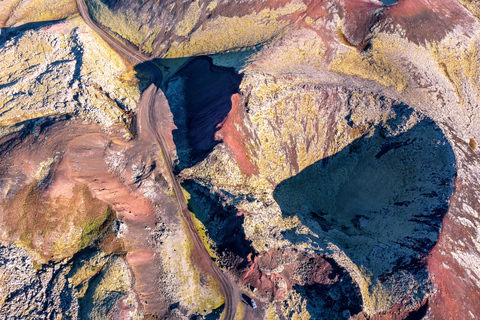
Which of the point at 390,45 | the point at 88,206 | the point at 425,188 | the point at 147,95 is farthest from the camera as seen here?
the point at 390,45

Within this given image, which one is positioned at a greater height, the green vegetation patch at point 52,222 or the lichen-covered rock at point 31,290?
the green vegetation patch at point 52,222

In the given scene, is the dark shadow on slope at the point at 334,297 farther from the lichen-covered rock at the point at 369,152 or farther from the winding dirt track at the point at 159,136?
the winding dirt track at the point at 159,136

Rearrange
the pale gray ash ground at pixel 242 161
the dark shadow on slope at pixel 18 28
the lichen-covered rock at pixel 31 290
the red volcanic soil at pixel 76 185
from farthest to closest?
1. the dark shadow on slope at pixel 18 28
2. the red volcanic soil at pixel 76 185
3. the pale gray ash ground at pixel 242 161
4. the lichen-covered rock at pixel 31 290

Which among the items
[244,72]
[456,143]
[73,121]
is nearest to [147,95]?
[73,121]

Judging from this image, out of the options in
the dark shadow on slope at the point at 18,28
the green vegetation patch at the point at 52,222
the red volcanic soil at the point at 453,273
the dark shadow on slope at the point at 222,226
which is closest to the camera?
the red volcanic soil at the point at 453,273

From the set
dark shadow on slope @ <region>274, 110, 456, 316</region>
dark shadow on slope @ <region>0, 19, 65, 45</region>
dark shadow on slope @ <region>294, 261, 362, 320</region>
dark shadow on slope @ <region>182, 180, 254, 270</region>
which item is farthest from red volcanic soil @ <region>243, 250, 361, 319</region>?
dark shadow on slope @ <region>0, 19, 65, 45</region>

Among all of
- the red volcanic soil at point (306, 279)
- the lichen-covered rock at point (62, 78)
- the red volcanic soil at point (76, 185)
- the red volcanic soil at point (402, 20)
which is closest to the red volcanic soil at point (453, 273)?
the red volcanic soil at point (306, 279)

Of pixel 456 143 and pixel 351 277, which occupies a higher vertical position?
pixel 456 143

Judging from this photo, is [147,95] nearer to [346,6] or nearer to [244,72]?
[244,72]
